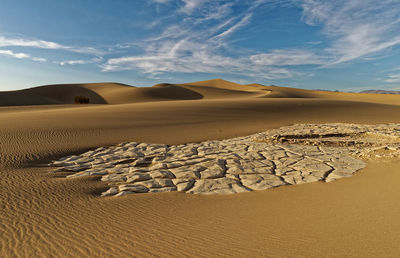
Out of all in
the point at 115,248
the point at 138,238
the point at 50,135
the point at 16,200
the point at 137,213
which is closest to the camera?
the point at 115,248

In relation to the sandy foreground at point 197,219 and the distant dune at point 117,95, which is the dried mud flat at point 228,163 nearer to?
the sandy foreground at point 197,219

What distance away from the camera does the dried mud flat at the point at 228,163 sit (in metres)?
5.05

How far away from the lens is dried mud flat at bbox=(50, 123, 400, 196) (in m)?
5.05

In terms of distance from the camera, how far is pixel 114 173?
5812 mm

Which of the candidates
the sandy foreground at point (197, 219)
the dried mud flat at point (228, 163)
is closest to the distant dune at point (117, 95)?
the dried mud flat at point (228, 163)

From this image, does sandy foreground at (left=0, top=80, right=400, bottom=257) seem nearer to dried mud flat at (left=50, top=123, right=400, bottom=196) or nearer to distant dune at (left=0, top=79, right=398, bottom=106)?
dried mud flat at (left=50, top=123, right=400, bottom=196)

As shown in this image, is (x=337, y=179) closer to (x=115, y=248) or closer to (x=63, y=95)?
(x=115, y=248)

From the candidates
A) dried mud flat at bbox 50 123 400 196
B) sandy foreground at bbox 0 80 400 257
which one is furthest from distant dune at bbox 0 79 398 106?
sandy foreground at bbox 0 80 400 257

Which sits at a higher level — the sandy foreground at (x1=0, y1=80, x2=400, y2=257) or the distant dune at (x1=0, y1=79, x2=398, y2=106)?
the distant dune at (x1=0, y1=79, x2=398, y2=106)

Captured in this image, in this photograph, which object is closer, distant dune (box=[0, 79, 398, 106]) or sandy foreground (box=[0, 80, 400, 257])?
sandy foreground (box=[0, 80, 400, 257])

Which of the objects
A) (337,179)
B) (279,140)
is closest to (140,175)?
(337,179)

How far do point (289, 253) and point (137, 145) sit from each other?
23.1 feet

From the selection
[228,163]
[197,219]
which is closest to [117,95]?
[228,163]

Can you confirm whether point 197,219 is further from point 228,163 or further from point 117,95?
point 117,95
